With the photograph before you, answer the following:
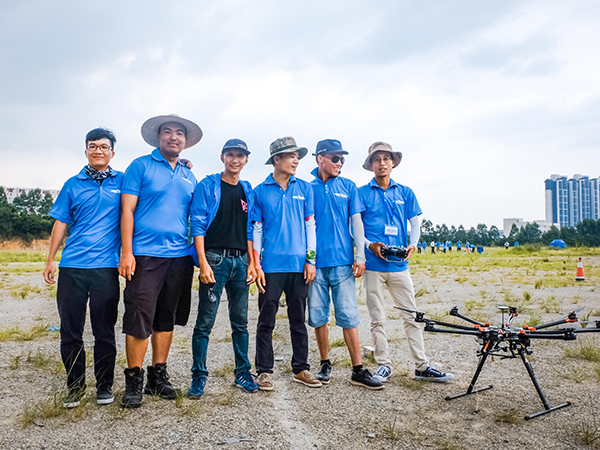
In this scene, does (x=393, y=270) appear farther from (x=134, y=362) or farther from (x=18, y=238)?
(x=18, y=238)

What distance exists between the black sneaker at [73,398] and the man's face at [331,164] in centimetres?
301

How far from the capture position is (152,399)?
399 centimetres

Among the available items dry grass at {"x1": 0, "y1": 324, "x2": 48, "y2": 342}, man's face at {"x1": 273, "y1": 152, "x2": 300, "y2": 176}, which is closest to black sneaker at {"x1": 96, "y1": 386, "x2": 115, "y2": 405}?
man's face at {"x1": 273, "y1": 152, "x2": 300, "y2": 176}

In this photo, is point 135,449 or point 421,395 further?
point 421,395

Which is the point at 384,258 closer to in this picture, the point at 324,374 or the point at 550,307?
the point at 324,374

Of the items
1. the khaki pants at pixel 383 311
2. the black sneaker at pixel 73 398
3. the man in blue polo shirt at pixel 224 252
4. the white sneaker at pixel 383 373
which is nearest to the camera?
the black sneaker at pixel 73 398

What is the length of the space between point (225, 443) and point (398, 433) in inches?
48.5

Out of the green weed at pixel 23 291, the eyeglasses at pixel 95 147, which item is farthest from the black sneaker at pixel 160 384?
the green weed at pixel 23 291

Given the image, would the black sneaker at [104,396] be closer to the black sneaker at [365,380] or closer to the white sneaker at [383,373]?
the black sneaker at [365,380]

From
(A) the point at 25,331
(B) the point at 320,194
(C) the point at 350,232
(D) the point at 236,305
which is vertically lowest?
(A) the point at 25,331

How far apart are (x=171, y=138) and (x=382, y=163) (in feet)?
7.14

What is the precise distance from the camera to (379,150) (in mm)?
4887

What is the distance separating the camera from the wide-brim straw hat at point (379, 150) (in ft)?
16.1

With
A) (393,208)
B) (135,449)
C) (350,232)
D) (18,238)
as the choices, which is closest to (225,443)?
(135,449)
